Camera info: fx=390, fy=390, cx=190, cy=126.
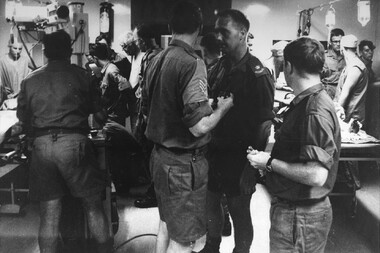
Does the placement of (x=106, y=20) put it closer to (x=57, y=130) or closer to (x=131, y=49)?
(x=131, y=49)

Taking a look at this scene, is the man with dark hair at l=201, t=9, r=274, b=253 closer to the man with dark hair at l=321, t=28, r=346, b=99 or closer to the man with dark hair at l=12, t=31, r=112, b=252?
the man with dark hair at l=321, t=28, r=346, b=99

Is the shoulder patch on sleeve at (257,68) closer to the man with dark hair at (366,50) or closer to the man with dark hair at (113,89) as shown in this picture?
the man with dark hair at (366,50)

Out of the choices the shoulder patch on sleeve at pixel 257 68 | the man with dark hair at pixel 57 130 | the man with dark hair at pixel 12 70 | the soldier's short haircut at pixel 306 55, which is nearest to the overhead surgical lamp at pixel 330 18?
the shoulder patch on sleeve at pixel 257 68

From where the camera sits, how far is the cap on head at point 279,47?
1714mm

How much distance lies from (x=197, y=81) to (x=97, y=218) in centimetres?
91

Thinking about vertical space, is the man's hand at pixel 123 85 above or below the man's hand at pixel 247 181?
above

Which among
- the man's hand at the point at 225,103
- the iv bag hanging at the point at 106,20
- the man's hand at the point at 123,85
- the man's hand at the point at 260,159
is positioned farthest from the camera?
the man's hand at the point at 123,85

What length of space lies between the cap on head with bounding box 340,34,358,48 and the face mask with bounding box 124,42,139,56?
3.01ft

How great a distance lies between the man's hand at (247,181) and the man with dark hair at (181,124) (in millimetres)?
304

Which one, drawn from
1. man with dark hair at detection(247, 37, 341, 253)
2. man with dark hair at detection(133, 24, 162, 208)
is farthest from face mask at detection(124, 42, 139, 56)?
man with dark hair at detection(247, 37, 341, 253)

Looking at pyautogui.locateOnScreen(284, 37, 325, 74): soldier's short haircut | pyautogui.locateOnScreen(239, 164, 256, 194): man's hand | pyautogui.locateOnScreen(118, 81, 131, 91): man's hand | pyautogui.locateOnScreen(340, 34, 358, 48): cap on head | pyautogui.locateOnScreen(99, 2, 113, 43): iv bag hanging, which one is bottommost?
pyautogui.locateOnScreen(239, 164, 256, 194): man's hand

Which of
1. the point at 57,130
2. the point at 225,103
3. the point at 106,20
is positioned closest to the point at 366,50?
the point at 225,103

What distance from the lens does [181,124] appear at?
155 cm

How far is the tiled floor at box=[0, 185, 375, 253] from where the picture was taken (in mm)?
1975
